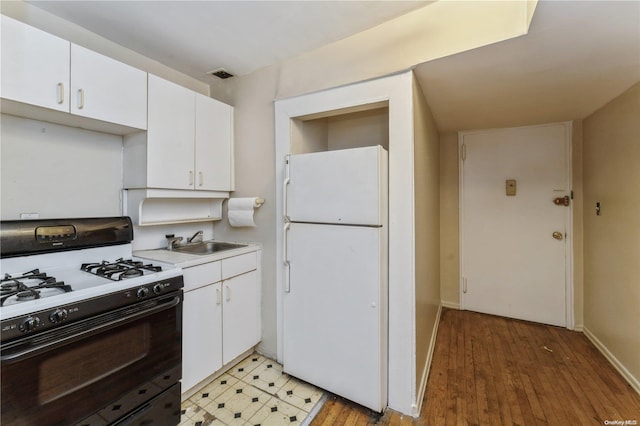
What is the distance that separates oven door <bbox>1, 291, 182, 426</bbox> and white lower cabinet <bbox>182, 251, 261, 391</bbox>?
0.15 metres

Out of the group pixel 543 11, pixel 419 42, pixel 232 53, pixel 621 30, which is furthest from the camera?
pixel 232 53

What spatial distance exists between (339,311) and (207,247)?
4.43 feet

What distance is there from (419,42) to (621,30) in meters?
0.91

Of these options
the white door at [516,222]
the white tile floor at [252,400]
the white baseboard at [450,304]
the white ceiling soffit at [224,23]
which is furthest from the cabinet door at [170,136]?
the white baseboard at [450,304]

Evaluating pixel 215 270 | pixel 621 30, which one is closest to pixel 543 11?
pixel 621 30

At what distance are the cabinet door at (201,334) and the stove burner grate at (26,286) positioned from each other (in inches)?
25.3

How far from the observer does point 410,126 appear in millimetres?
1688

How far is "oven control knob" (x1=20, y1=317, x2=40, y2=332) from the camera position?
3.57ft

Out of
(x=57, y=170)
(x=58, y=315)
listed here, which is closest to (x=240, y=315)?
(x=58, y=315)

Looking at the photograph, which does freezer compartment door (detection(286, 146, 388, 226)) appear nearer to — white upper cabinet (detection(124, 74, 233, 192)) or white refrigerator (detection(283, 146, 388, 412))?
white refrigerator (detection(283, 146, 388, 412))

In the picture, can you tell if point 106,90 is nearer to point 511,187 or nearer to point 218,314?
point 218,314

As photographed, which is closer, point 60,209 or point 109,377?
point 109,377

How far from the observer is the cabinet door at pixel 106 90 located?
1.55 meters

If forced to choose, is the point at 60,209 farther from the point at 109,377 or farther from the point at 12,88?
the point at 109,377
